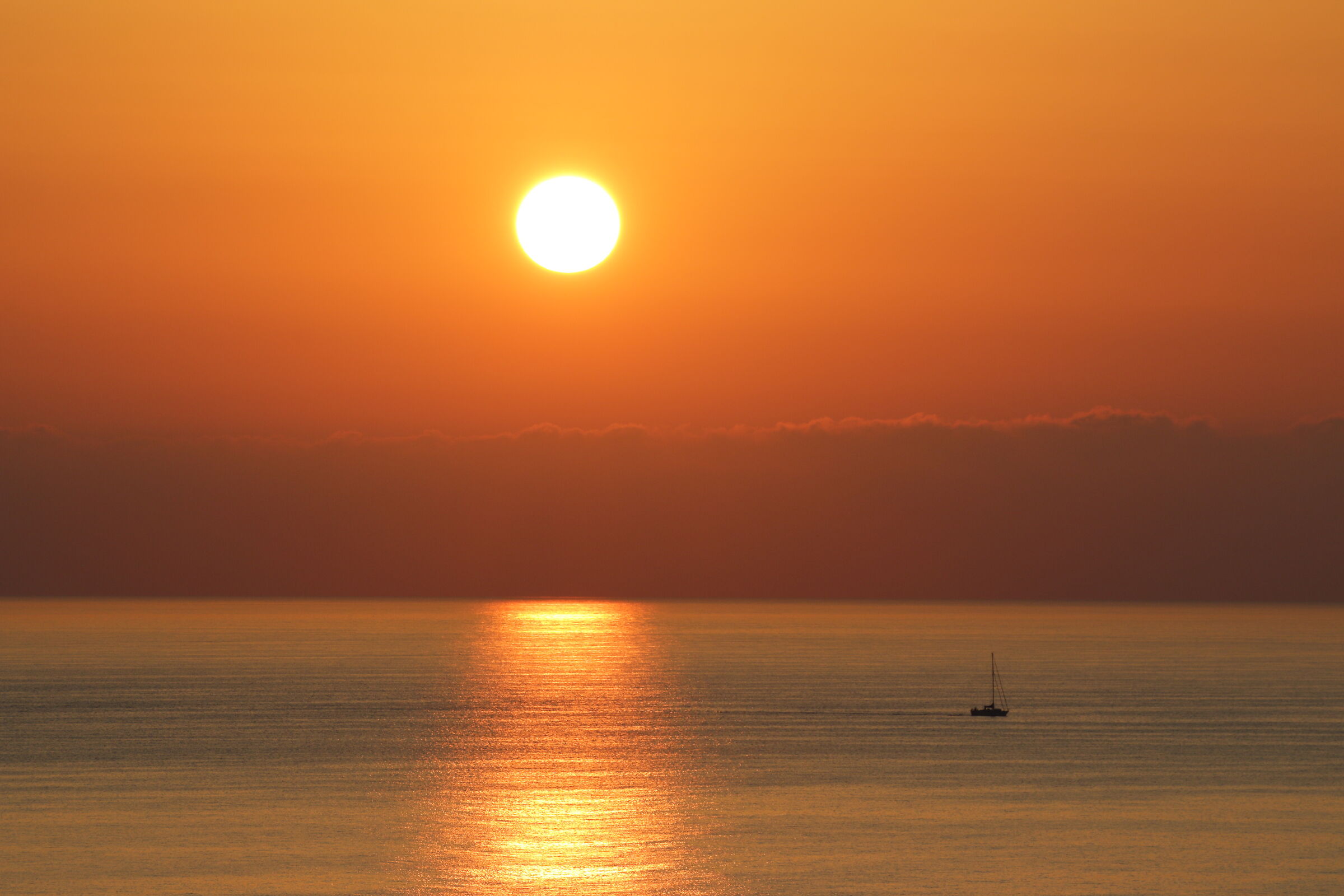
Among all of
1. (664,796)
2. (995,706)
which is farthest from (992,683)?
(664,796)

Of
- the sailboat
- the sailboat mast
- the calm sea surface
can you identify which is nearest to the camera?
the calm sea surface

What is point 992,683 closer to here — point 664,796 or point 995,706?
point 995,706

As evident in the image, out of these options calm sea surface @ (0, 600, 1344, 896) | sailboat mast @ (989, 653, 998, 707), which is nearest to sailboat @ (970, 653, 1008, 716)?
sailboat mast @ (989, 653, 998, 707)

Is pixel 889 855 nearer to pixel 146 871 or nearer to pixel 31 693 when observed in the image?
pixel 146 871

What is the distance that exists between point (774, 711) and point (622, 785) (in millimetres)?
48350

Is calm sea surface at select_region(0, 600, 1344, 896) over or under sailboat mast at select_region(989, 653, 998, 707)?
under


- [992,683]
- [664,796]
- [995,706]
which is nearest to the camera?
[664,796]

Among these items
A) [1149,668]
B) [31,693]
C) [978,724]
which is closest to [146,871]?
[978,724]

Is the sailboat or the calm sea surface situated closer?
the calm sea surface

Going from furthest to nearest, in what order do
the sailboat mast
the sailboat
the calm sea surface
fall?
the sailboat mast
the sailboat
the calm sea surface

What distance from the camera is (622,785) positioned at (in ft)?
245

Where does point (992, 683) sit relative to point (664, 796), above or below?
above

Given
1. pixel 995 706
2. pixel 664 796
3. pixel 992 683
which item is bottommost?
pixel 664 796

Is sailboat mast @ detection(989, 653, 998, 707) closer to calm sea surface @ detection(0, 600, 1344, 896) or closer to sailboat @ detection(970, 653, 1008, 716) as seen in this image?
sailboat @ detection(970, 653, 1008, 716)
